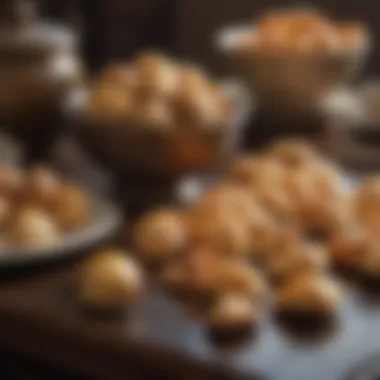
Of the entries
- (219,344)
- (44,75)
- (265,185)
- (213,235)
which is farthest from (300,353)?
(44,75)

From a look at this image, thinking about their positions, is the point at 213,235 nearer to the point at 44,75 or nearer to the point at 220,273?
the point at 220,273

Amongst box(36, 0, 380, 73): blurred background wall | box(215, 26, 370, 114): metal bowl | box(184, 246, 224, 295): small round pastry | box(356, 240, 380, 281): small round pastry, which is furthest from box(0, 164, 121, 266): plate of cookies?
box(36, 0, 380, 73): blurred background wall

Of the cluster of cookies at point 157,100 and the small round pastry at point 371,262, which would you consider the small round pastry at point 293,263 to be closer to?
the small round pastry at point 371,262

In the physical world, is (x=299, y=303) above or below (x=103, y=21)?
below

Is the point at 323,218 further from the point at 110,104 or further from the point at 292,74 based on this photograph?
the point at 292,74

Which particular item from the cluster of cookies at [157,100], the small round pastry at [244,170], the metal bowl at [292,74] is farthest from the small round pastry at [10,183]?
the metal bowl at [292,74]

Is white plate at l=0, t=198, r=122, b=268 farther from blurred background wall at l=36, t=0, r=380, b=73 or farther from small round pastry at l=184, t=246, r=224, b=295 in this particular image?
blurred background wall at l=36, t=0, r=380, b=73

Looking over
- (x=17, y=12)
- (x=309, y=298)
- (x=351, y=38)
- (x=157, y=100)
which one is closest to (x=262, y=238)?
(x=309, y=298)
